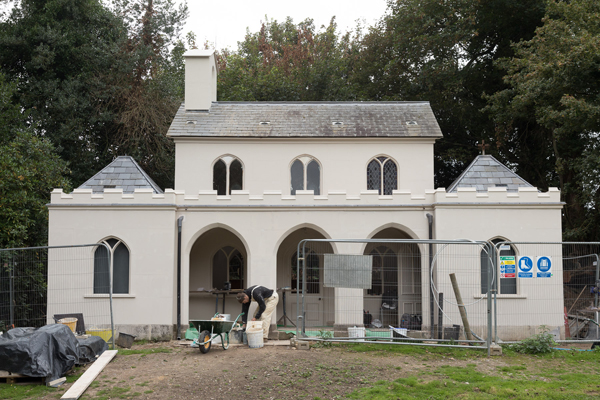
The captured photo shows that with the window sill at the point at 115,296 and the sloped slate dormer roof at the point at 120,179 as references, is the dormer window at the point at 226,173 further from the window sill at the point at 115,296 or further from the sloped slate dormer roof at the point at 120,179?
the window sill at the point at 115,296

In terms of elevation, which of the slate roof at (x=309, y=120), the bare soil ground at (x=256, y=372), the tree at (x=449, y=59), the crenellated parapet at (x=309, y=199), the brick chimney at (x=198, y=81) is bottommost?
the bare soil ground at (x=256, y=372)

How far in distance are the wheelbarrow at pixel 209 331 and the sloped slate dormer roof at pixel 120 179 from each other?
19.1 feet

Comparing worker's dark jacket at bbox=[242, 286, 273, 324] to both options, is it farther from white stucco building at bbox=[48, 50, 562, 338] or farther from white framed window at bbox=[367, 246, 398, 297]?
white framed window at bbox=[367, 246, 398, 297]

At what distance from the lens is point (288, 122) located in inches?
814

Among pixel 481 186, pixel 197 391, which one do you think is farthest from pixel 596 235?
pixel 197 391

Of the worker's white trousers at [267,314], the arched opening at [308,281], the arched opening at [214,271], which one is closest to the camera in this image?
the worker's white trousers at [267,314]

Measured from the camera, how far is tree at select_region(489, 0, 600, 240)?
19281 millimetres

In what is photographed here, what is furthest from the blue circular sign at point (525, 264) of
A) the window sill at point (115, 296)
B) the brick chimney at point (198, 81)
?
the brick chimney at point (198, 81)

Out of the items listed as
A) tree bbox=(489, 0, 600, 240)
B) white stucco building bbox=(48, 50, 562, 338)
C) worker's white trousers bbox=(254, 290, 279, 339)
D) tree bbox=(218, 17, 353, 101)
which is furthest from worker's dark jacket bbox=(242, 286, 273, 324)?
tree bbox=(218, 17, 353, 101)

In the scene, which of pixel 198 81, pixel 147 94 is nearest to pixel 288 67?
pixel 147 94

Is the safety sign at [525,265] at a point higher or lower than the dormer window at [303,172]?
lower

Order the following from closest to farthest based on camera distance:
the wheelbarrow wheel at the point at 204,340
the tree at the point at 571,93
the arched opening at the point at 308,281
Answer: the wheelbarrow wheel at the point at 204,340, the arched opening at the point at 308,281, the tree at the point at 571,93

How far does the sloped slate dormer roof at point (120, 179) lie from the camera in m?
17.2

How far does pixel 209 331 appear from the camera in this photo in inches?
509
